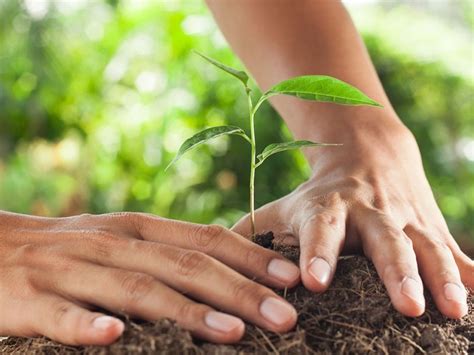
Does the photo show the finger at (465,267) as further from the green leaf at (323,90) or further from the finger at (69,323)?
the finger at (69,323)

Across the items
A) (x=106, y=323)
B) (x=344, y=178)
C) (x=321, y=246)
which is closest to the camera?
(x=106, y=323)

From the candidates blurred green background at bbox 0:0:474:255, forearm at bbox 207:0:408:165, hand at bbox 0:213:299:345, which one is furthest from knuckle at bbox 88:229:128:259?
blurred green background at bbox 0:0:474:255

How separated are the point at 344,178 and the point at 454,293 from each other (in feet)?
0.81

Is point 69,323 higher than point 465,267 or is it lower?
higher

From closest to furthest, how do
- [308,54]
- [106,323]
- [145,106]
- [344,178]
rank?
[106,323]
[344,178]
[308,54]
[145,106]

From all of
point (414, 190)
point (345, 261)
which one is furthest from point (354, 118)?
point (345, 261)

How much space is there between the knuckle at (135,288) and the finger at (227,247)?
0.34ft

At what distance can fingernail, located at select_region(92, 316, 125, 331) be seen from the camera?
76 cm

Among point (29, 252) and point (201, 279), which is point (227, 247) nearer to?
point (201, 279)

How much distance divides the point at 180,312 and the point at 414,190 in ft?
1.65

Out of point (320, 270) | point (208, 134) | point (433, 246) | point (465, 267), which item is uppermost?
point (208, 134)

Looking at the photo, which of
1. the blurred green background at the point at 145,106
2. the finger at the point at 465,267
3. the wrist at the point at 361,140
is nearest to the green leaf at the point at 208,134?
the wrist at the point at 361,140

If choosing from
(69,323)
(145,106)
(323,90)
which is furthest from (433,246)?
(145,106)

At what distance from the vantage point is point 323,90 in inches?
35.0
